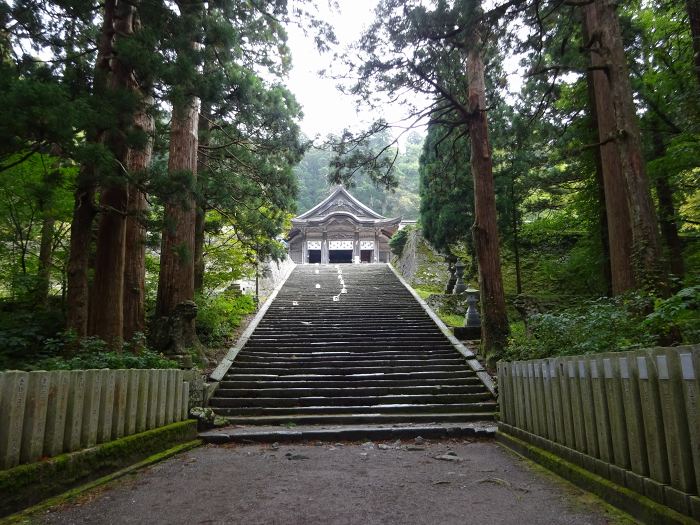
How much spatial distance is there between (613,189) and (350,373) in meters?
5.41

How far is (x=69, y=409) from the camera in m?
3.21

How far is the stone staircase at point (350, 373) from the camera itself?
23.4ft

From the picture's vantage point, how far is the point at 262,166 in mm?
11078

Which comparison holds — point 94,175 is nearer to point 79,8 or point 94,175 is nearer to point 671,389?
point 79,8

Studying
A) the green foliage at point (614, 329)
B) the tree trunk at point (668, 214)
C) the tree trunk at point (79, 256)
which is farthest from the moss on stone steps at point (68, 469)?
the tree trunk at point (668, 214)

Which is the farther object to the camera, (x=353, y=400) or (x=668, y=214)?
(x=668, y=214)

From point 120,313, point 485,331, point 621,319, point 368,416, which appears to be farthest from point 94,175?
point 485,331

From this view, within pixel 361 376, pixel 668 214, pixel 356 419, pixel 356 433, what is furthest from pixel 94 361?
pixel 668 214

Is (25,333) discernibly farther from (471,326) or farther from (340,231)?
(340,231)

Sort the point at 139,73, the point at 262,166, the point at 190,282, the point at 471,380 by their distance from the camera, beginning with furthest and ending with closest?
1. the point at 262,166
2. the point at 190,282
3. the point at 471,380
4. the point at 139,73

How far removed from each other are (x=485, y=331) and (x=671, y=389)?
22.3ft

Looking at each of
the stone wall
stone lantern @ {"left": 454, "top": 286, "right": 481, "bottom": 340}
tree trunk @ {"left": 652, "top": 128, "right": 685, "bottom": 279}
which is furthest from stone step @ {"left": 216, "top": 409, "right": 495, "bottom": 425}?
the stone wall

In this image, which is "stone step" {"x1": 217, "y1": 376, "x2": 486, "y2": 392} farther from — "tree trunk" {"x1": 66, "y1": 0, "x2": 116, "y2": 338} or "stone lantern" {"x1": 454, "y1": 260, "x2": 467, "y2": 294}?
"stone lantern" {"x1": 454, "y1": 260, "x2": 467, "y2": 294}

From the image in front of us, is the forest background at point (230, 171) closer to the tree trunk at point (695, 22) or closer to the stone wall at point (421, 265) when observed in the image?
the tree trunk at point (695, 22)
